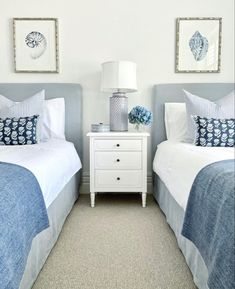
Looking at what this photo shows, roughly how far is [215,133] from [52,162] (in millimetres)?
1194

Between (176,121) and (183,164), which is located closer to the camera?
(183,164)

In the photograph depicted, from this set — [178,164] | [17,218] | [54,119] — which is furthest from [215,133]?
[17,218]

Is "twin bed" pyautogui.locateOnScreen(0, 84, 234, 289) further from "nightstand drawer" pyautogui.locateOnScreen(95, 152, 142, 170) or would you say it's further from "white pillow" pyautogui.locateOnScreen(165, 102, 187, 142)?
"nightstand drawer" pyautogui.locateOnScreen(95, 152, 142, 170)

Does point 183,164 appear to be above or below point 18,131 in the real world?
below

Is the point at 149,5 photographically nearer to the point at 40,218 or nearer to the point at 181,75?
the point at 181,75

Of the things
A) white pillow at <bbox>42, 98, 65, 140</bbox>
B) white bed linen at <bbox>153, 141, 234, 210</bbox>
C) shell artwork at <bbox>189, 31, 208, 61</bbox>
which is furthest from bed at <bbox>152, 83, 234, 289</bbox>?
white pillow at <bbox>42, 98, 65, 140</bbox>

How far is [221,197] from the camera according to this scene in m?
1.10

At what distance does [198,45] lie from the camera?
10.2 feet

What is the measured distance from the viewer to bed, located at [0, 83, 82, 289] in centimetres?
154

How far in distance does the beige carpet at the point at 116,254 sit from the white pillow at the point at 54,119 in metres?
0.72

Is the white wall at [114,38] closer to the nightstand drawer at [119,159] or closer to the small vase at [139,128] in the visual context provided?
the small vase at [139,128]

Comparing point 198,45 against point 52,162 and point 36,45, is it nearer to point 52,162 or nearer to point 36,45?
point 36,45

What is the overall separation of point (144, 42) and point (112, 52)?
334 millimetres

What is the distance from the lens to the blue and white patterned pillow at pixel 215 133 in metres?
2.28
